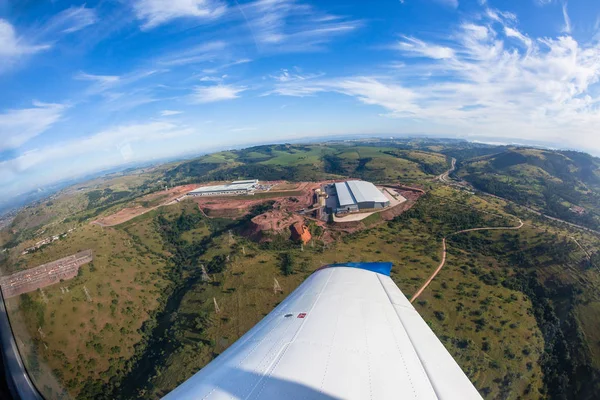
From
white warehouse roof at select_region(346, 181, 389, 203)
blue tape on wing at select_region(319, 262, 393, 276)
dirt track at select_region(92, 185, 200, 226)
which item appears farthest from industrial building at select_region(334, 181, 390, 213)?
blue tape on wing at select_region(319, 262, 393, 276)

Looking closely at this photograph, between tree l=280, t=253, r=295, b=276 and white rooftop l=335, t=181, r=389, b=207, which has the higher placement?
white rooftop l=335, t=181, r=389, b=207

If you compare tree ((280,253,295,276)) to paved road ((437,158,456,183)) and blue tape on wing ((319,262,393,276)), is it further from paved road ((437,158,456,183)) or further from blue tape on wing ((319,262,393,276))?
paved road ((437,158,456,183))

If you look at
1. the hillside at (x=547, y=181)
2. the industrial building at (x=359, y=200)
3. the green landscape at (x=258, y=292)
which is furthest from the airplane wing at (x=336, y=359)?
the hillside at (x=547, y=181)

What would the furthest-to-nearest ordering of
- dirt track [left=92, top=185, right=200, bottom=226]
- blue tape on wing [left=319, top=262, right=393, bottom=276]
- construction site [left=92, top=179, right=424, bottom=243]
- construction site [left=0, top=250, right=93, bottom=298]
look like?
dirt track [left=92, top=185, right=200, bottom=226], construction site [left=92, top=179, right=424, bottom=243], construction site [left=0, top=250, right=93, bottom=298], blue tape on wing [left=319, top=262, right=393, bottom=276]

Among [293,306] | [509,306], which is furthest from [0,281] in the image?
[509,306]

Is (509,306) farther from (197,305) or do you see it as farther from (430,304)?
(197,305)

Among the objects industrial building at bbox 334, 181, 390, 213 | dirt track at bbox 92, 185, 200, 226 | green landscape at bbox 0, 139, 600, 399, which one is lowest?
green landscape at bbox 0, 139, 600, 399

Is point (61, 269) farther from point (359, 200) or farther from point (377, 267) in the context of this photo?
point (359, 200)

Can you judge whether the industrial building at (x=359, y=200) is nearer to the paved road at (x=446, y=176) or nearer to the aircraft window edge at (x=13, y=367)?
the paved road at (x=446, y=176)
